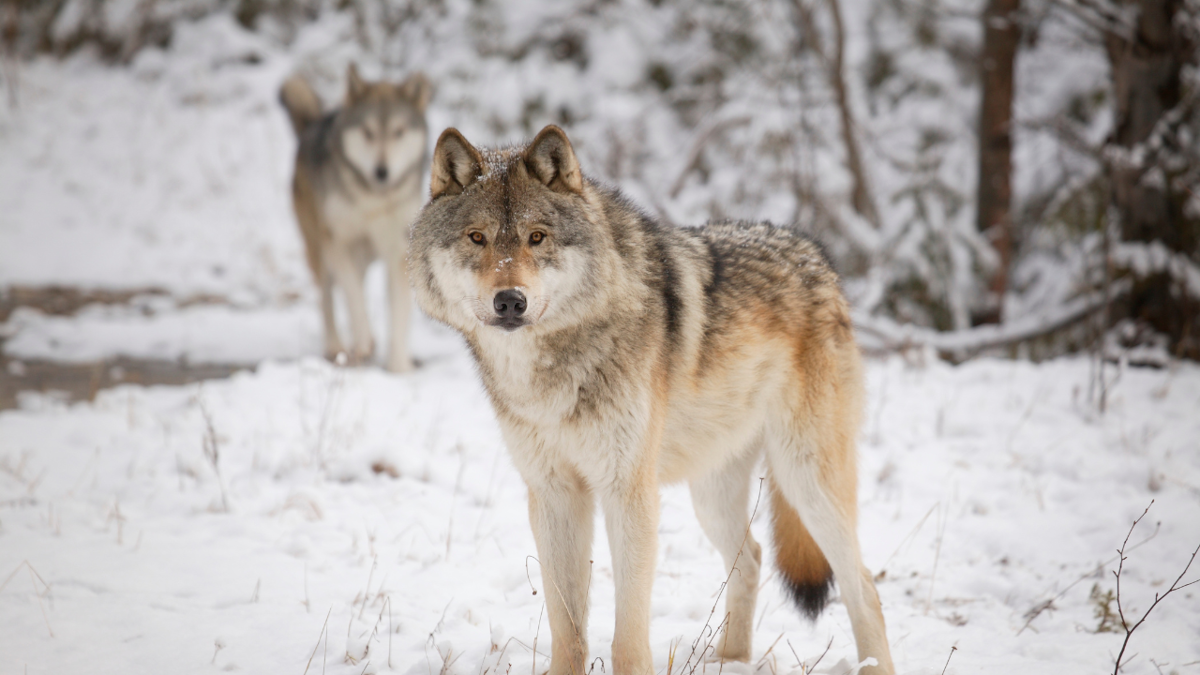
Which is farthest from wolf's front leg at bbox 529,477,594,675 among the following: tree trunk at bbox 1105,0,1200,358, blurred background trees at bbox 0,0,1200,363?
tree trunk at bbox 1105,0,1200,358

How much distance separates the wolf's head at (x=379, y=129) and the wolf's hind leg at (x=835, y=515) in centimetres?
511

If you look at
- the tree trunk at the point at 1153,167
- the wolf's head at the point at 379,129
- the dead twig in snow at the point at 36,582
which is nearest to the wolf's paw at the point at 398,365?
the wolf's head at the point at 379,129

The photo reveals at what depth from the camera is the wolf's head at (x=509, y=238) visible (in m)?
2.36

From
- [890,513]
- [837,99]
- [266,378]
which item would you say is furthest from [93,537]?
[837,99]

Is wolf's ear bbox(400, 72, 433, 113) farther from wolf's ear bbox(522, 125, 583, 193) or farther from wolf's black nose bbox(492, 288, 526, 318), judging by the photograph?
wolf's black nose bbox(492, 288, 526, 318)

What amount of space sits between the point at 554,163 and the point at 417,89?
198 inches

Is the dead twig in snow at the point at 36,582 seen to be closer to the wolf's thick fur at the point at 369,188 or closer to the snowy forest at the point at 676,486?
the snowy forest at the point at 676,486

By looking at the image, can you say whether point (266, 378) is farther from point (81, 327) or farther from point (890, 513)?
point (890, 513)

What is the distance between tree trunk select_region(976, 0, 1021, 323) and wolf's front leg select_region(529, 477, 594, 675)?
663 cm

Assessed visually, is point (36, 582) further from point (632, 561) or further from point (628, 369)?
point (628, 369)

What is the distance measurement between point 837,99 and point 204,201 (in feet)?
35.7

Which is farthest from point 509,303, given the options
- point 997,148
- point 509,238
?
point 997,148

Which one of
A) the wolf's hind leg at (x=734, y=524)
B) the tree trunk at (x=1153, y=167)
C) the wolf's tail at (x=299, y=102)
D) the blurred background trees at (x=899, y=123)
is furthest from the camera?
the wolf's tail at (x=299, y=102)

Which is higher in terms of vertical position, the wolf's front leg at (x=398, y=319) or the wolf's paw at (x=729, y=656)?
the wolf's front leg at (x=398, y=319)
